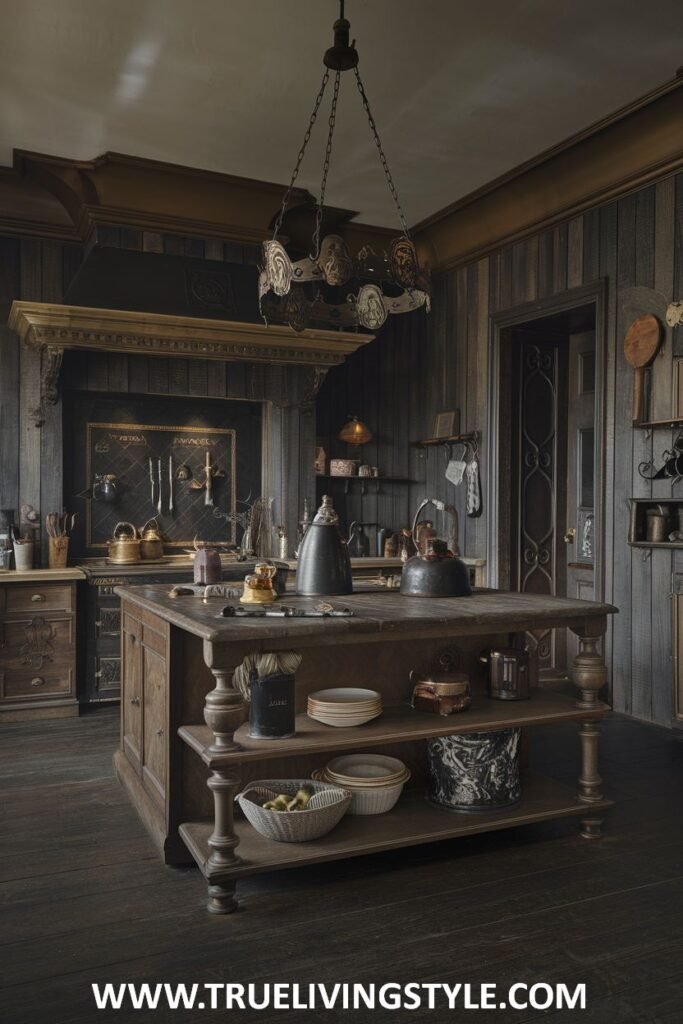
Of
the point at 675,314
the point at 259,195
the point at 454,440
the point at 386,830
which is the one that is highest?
the point at 259,195

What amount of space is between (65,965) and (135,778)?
51.0 inches

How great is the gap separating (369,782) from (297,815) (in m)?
0.40

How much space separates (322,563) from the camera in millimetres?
3365

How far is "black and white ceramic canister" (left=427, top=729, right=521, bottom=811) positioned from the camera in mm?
3148

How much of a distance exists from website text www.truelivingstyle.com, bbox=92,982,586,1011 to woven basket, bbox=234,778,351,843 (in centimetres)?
60

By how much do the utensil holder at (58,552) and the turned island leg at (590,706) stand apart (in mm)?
3781

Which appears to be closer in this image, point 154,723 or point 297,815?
point 297,815

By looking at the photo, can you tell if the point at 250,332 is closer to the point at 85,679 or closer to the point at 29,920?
the point at 85,679

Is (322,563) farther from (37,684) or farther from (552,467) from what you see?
(552,467)

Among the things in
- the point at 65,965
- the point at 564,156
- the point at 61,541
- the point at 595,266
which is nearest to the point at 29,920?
the point at 65,965

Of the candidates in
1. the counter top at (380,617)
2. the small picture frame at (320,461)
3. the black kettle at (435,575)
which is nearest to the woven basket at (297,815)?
the counter top at (380,617)

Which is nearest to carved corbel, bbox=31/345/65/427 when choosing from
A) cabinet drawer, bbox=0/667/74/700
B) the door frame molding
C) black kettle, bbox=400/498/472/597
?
cabinet drawer, bbox=0/667/74/700

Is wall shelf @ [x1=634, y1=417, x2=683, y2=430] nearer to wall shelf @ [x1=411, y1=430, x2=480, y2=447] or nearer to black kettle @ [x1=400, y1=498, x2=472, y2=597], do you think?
wall shelf @ [x1=411, y1=430, x2=480, y2=447]

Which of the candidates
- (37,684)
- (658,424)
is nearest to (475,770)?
(658,424)
